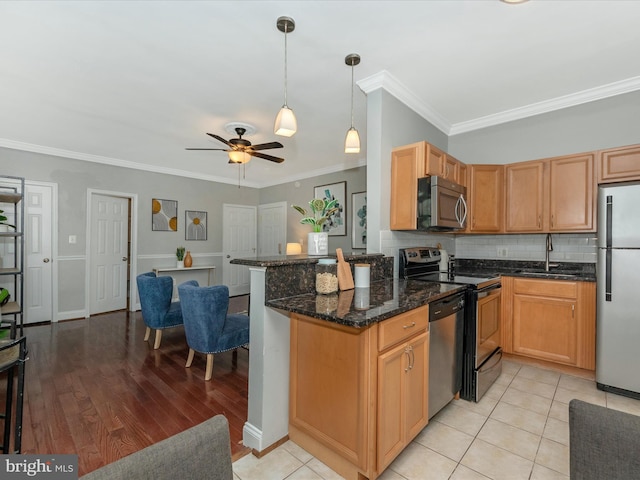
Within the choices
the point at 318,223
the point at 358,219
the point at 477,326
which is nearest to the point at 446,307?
the point at 477,326

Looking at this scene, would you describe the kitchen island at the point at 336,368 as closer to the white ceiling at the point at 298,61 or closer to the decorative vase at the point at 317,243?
the decorative vase at the point at 317,243

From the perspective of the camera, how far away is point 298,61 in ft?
7.89

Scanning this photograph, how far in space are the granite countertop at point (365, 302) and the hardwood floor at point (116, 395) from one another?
3.16 ft

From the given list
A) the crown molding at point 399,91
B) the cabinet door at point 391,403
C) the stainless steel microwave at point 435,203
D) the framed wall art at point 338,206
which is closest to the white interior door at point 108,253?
the framed wall art at point 338,206

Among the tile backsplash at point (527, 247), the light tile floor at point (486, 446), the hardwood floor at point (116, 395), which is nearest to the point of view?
the light tile floor at point (486, 446)

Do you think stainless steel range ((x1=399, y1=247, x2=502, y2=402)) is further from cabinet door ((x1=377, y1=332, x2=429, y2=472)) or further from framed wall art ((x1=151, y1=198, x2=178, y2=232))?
framed wall art ((x1=151, y1=198, x2=178, y2=232))

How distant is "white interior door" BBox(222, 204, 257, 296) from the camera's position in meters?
6.62

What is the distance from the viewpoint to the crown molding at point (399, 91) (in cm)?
260

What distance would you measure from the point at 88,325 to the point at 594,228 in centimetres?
624

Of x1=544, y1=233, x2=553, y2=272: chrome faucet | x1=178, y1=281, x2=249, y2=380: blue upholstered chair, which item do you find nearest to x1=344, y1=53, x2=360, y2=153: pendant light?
x1=178, y1=281, x2=249, y2=380: blue upholstered chair

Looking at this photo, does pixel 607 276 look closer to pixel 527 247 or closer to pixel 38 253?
pixel 527 247

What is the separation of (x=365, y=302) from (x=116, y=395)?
220cm

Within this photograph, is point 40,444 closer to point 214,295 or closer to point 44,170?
point 214,295

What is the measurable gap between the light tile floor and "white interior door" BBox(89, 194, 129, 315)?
14.9ft
